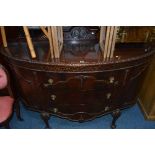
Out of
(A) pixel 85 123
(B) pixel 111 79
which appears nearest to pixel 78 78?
(B) pixel 111 79

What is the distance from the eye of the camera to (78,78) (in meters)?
1.63

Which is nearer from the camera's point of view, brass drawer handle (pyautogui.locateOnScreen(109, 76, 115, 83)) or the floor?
brass drawer handle (pyautogui.locateOnScreen(109, 76, 115, 83))

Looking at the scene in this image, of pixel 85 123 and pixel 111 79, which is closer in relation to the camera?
pixel 111 79

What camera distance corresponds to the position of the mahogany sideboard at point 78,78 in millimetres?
1589

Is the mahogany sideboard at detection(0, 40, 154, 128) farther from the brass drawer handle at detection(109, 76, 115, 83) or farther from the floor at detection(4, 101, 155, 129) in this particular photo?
the floor at detection(4, 101, 155, 129)

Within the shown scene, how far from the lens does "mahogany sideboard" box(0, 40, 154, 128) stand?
159 centimetres

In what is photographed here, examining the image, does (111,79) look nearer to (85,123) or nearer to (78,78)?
(78,78)

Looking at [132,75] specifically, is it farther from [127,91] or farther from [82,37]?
[82,37]

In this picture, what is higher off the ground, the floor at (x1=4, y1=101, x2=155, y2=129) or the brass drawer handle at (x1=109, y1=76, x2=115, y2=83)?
the brass drawer handle at (x1=109, y1=76, x2=115, y2=83)

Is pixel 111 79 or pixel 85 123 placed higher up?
pixel 111 79

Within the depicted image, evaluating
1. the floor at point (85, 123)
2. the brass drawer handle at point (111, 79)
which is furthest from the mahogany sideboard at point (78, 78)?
the floor at point (85, 123)

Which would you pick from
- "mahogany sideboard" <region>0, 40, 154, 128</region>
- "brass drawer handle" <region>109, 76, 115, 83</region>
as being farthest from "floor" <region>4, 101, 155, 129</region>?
"brass drawer handle" <region>109, 76, 115, 83</region>
